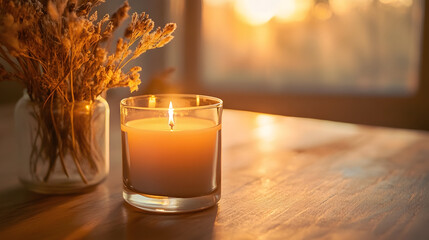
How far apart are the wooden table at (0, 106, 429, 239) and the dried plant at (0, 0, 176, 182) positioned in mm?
106

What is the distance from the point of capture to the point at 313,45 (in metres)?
3.16

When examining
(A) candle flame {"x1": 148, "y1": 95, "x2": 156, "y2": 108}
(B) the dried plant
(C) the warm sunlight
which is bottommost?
(A) candle flame {"x1": 148, "y1": 95, "x2": 156, "y2": 108}

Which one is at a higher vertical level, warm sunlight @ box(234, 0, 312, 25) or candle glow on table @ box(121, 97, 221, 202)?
warm sunlight @ box(234, 0, 312, 25)

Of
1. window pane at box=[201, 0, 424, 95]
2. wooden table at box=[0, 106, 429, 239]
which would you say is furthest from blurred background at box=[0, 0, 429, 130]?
wooden table at box=[0, 106, 429, 239]

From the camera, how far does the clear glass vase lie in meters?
0.85

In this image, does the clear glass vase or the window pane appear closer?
the clear glass vase

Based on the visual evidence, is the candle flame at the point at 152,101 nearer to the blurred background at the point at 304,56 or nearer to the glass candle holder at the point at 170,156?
A: the glass candle holder at the point at 170,156

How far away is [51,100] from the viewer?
814mm

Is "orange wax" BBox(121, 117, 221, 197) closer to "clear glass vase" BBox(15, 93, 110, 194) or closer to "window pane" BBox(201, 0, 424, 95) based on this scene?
"clear glass vase" BBox(15, 93, 110, 194)

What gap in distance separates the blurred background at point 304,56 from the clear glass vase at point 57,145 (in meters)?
2.13

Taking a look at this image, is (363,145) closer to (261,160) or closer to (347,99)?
(261,160)

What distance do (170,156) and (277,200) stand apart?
20 cm

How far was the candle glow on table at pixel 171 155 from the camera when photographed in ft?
2.50

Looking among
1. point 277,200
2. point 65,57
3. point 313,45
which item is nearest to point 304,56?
point 313,45
